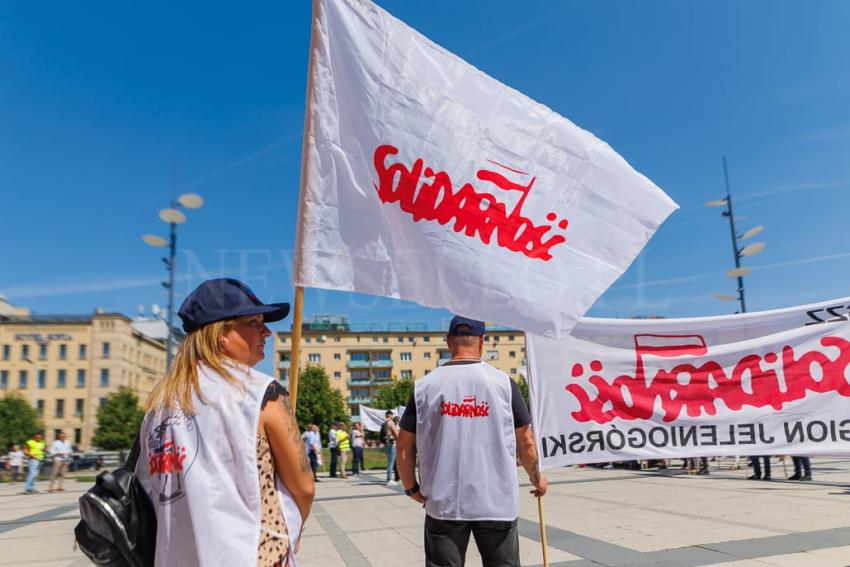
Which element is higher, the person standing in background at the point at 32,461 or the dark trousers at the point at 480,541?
the dark trousers at the point at 480,541

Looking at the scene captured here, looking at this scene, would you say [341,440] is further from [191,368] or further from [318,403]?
[318,403]

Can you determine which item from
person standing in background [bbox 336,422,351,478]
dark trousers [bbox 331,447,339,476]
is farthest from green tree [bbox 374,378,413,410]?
person standing in background [bbox 336,422,351,478]

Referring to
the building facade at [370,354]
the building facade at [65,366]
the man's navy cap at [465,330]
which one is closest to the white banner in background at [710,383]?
the man's navy cap at [465,330]

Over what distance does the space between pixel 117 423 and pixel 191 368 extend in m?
65.9

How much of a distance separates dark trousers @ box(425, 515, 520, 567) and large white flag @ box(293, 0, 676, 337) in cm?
102

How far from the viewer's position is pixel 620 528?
7676 millimetres

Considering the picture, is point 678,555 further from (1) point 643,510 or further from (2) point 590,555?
(1) point 643,510

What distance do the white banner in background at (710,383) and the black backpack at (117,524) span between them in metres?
2.69

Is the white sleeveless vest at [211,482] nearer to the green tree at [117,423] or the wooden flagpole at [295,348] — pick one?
the wooden flagpole at [295,348]

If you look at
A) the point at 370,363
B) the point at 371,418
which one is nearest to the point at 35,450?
the point at 371,418

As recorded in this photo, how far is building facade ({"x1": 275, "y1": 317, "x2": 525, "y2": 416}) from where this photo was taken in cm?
10131

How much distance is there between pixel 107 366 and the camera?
7675 cm

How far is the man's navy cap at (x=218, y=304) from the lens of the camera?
2.04 metres

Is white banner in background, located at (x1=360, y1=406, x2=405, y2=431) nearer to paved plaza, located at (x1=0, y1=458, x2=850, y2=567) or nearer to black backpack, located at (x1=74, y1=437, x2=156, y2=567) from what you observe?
paved plaza, located at (x1=0, y1=458, x2=850, y2=567)
